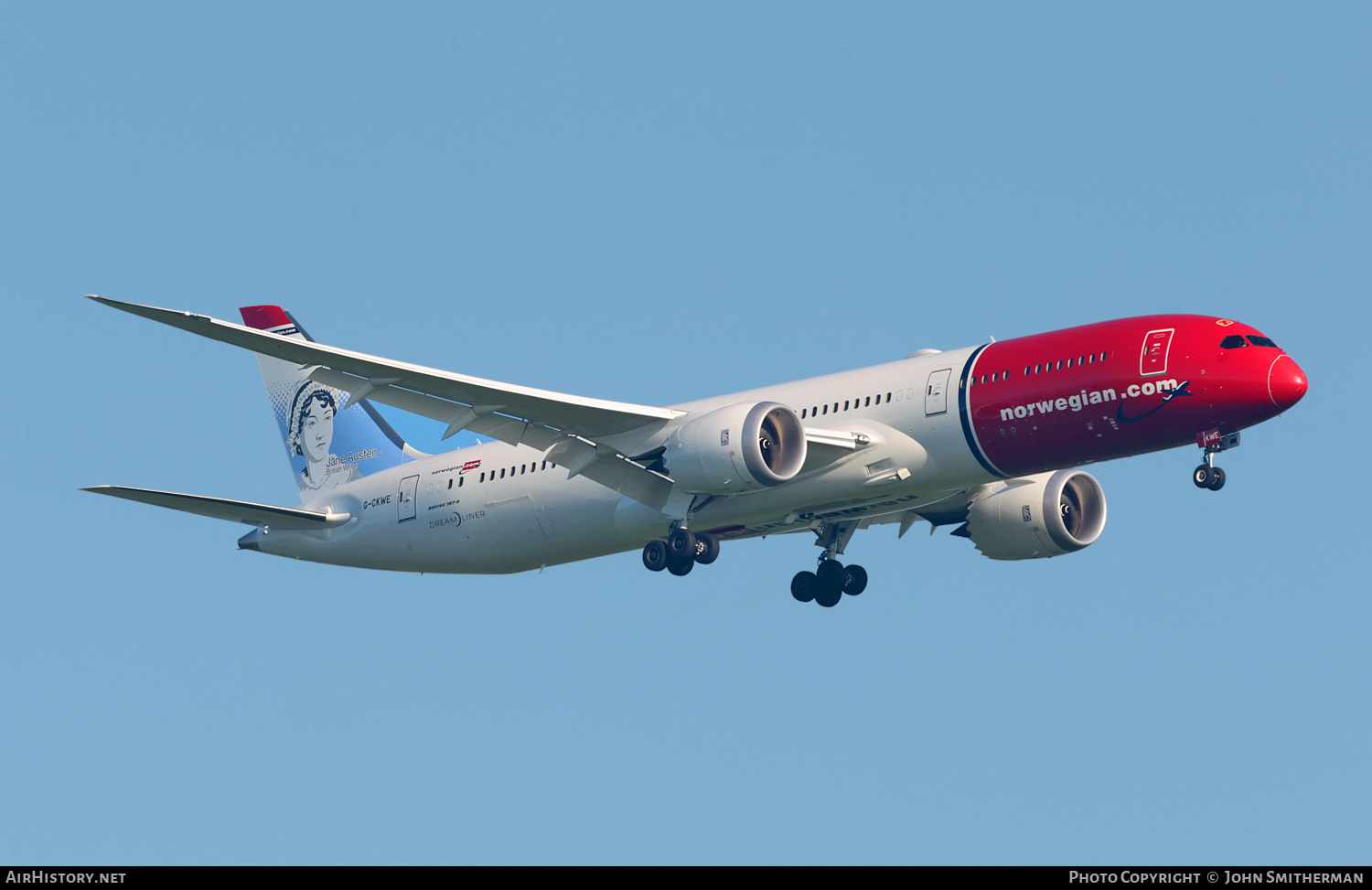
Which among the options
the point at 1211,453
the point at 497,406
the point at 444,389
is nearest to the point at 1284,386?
the point at 1211,453

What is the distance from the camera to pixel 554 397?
38.0m

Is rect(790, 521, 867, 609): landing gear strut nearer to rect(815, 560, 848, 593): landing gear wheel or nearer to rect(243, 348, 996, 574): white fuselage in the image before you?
rect(815, 560, 848, 593): landing gear wheel

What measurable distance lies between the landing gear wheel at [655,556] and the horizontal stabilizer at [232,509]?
951 cm

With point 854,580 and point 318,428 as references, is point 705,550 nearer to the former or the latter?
point 854,580

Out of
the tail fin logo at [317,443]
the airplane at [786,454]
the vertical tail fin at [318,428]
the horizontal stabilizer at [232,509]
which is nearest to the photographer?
the airplane at [786,454]

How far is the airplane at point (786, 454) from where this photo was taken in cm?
3559

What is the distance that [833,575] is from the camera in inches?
1730

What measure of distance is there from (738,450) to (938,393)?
14.4ft

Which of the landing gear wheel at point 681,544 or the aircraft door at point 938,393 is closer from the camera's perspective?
the aircraft door at point 938,393

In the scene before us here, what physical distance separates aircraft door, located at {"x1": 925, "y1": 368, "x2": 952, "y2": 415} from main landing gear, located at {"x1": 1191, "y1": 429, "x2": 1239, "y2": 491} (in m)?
5.16

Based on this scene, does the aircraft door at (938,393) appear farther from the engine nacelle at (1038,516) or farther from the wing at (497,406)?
the wing at (497,406)

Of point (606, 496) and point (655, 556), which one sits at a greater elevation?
point (606, 496)

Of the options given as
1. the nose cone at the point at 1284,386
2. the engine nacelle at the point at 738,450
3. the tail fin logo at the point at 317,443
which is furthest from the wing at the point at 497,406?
the nose cone at the point at 1284,386
